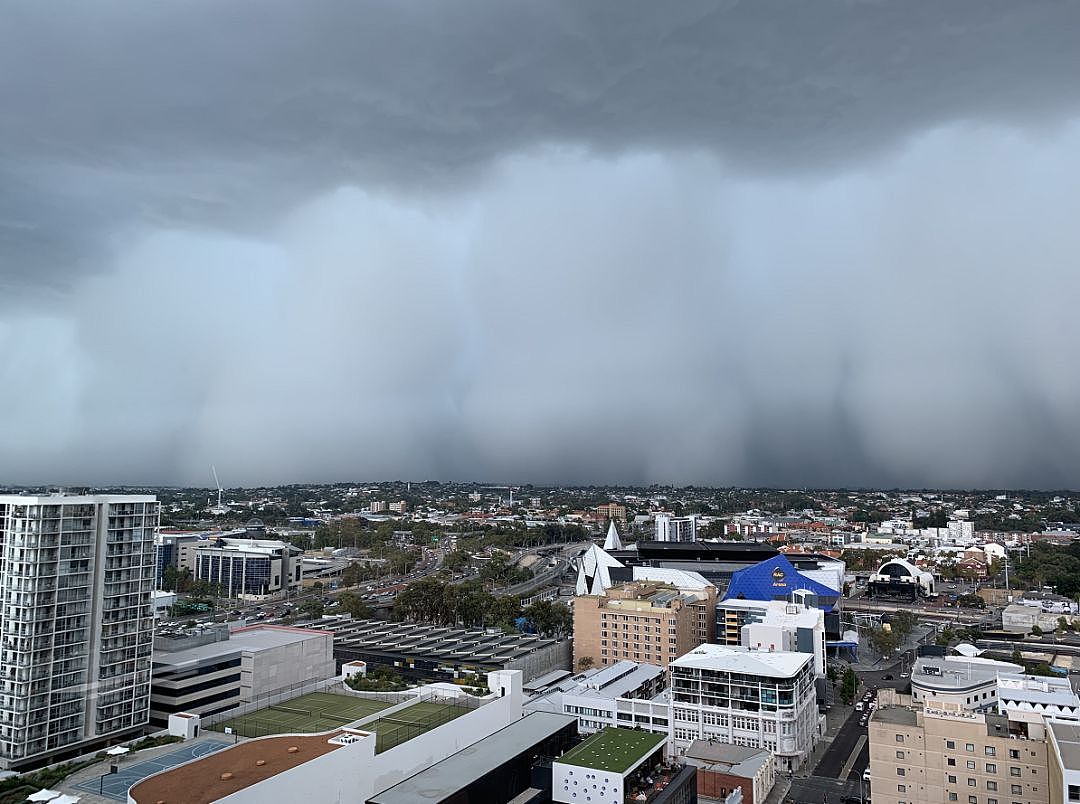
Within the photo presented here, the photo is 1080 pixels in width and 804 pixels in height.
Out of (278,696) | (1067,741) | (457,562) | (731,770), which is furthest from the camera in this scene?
(457,562)

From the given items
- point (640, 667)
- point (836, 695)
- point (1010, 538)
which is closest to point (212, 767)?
point (640, 667)

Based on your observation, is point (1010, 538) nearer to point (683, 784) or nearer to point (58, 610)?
point (683, 784)

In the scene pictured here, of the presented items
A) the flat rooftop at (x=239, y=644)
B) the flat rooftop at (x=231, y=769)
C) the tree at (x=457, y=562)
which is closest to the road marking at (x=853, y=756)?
the flat rooftop at (x=231, y=769)

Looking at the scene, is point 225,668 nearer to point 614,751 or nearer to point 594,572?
point 614,751

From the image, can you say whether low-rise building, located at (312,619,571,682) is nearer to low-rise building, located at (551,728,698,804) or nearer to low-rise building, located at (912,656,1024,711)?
low-rise building, located at (551,728,698,804)

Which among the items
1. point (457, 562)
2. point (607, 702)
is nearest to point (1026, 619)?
point (607, 702)

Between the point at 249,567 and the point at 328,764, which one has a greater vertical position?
the point at 328,764
